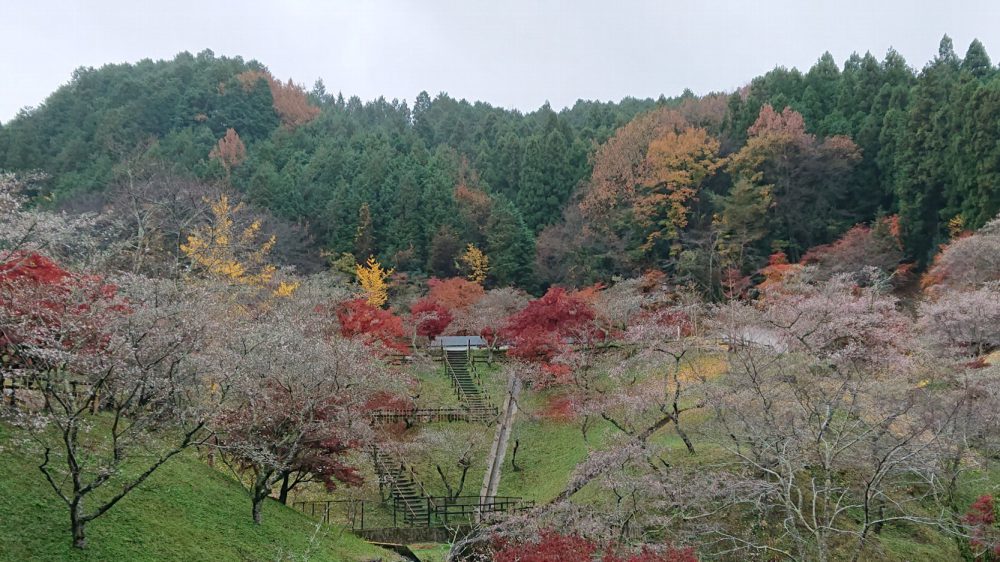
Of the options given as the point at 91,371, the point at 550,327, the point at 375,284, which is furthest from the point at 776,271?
the point at 91,371

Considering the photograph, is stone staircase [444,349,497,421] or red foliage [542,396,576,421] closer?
red foliage [542,396,576,421]

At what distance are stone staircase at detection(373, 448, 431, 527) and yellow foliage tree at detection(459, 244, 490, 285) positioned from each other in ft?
74.8

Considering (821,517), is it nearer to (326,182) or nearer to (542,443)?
(542,443)

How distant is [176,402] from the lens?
1420cm

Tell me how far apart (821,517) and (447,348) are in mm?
20043

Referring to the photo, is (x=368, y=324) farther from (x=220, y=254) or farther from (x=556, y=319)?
(x=556, y=319)

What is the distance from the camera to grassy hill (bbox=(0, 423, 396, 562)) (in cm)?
974

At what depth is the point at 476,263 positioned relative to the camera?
44.4 m

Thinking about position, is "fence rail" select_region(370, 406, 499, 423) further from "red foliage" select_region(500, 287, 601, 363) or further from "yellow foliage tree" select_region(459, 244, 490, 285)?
"yellow foliage tree" select_region(459, 244, 490, 285)

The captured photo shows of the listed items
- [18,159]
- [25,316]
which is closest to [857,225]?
[25,316]

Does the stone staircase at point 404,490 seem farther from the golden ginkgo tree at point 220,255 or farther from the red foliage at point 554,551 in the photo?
the golden ginkgo tree at point 220,255

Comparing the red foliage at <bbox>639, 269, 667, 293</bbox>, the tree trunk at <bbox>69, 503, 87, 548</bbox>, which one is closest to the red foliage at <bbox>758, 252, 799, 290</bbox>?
the red foliage at <bbox>639, 269, 667, 293</bbox>

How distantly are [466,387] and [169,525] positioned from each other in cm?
1752

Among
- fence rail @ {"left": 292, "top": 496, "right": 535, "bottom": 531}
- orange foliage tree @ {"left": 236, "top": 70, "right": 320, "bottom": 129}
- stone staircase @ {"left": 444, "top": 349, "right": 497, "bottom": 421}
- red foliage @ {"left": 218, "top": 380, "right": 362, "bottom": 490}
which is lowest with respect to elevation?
fence rail @ {"left": 292, "top": 496, "right": 535, "bottom": 531}
